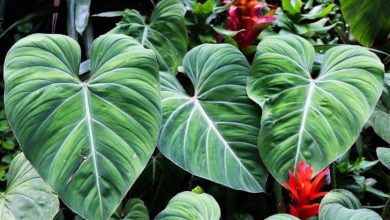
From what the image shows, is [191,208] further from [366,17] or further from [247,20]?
[366,17]

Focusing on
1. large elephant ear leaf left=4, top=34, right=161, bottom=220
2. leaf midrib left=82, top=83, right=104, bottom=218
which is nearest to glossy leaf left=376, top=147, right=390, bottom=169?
large elephant ear leaf left=4, top=34, right=161, bottom=220

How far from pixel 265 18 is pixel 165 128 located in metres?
0.45

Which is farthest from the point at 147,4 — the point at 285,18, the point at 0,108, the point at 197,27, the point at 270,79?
the point at 270,79

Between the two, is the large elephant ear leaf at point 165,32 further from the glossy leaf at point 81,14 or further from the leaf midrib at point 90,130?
the leaf midrib at point 90,130

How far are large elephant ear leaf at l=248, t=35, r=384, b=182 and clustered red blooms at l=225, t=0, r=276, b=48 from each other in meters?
0.15

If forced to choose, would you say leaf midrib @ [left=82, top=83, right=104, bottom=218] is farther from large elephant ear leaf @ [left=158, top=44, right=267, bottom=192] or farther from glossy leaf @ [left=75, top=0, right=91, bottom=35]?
glossy leaf @ [left=75, top=0, right=91, bottom=35]

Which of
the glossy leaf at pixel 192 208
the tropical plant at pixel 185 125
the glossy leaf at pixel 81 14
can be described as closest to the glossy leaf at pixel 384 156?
the tropical plant at pixel 185 125

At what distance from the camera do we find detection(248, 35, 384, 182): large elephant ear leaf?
1.03m

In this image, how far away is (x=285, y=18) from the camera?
157 centimetres

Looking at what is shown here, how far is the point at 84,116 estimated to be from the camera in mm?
961

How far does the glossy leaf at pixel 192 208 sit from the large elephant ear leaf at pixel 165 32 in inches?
17.9

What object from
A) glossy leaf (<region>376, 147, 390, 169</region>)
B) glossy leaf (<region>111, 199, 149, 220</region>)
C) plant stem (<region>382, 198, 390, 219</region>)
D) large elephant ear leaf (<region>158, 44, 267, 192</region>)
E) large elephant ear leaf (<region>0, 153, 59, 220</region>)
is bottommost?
plant stem (<region>382, 198, 390, 219</region>)

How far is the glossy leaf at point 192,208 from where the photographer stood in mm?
959

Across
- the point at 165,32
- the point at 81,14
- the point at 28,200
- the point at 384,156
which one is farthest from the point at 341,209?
the point at 81,14
